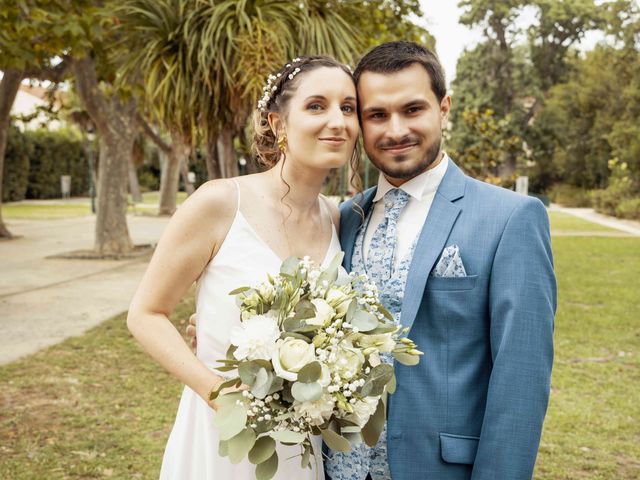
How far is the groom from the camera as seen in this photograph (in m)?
1.95

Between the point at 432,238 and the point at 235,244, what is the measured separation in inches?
25.4

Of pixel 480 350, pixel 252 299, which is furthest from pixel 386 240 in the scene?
pixel 252 299

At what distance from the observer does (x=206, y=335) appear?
230cm

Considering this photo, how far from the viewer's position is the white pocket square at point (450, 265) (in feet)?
6.71

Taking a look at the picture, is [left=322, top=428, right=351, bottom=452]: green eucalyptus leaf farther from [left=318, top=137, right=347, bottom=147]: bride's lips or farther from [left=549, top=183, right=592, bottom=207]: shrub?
[left=549, top=183, right=592, bottom=207]: shrub

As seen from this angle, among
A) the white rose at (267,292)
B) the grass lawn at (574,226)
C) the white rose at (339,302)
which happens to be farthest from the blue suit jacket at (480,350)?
the grass lawn at (574,226)

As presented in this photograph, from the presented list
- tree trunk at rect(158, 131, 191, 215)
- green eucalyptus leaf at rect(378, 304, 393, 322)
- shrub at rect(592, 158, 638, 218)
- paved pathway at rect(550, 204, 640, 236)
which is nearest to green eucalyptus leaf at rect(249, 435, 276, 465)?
green eucalyptus leaf at rect(378, 304, 393, 322)

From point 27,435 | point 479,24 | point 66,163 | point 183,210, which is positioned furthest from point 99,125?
point 479,24

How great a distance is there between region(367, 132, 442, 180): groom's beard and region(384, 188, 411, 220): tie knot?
6cm

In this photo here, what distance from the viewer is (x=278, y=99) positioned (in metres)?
2.41

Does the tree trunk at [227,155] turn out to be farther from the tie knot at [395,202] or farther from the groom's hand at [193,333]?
the tie knot at [395,202]

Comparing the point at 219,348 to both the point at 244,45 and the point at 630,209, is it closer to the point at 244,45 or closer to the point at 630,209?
the point at 244,45

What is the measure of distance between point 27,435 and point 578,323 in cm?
656

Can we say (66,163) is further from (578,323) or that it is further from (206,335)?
(206,335)
